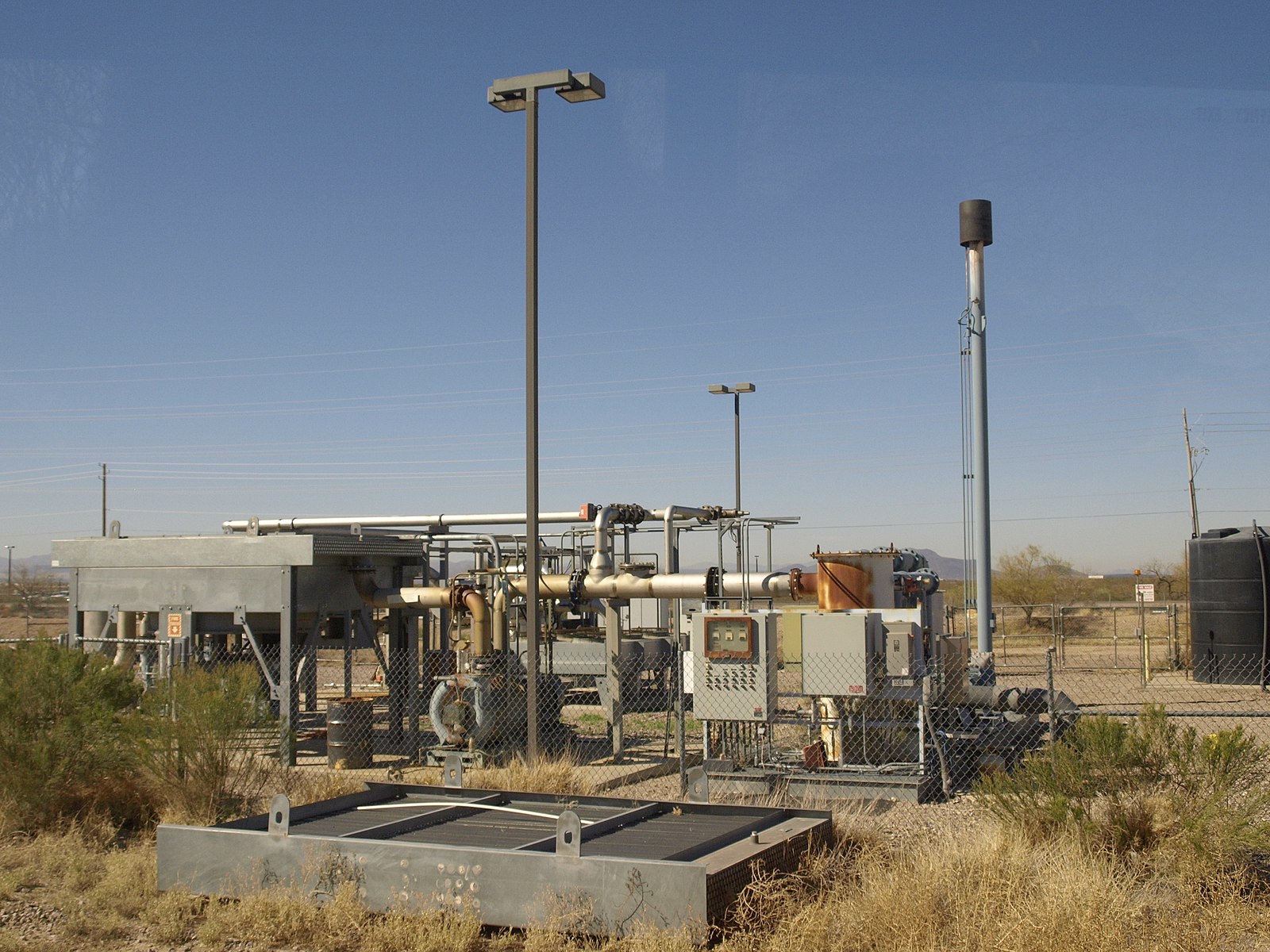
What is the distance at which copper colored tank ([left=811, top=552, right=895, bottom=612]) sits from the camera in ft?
47.5

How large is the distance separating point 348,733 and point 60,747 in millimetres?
5381

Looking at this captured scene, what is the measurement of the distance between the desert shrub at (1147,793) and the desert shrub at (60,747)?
25.3 feet

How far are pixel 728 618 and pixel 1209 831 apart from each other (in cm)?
605

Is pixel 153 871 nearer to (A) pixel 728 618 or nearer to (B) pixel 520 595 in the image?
(A) pixel 728 618

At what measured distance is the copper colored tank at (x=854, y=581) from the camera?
1449 cm

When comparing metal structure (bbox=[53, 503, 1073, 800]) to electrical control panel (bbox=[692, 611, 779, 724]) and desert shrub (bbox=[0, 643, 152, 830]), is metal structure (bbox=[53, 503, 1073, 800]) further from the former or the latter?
desert shrub (bbox=[0, 643, 152, 830])

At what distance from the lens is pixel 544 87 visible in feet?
40.4

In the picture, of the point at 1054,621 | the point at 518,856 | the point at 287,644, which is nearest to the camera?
the point at 518,856

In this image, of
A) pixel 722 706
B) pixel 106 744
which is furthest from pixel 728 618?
pixel 106 744

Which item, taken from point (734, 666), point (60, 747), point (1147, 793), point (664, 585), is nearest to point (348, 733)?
point (664, 585)

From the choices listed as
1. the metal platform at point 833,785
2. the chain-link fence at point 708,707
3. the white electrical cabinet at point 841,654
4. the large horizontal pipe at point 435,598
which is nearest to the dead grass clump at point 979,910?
the chain-link fence at point 708,707

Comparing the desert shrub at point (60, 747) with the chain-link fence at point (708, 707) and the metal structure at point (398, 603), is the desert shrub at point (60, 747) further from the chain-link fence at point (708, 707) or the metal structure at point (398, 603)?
the metal structure at point (398, 603)

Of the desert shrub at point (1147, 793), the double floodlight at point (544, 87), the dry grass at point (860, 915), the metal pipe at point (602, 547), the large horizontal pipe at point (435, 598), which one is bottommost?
the dry grass at point (860, 915)

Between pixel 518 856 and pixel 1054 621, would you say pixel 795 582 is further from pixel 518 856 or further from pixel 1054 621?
pixel 1054 621
